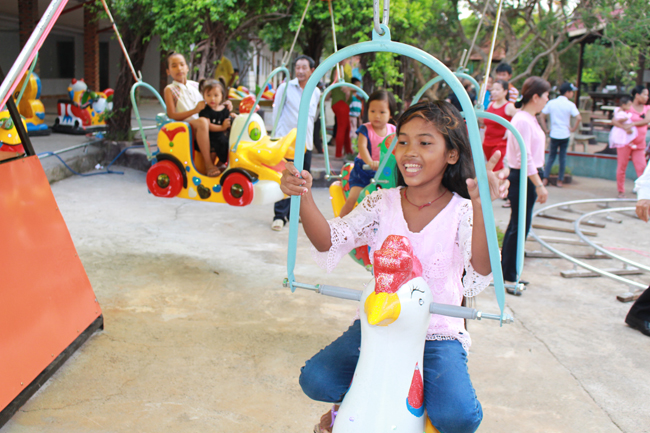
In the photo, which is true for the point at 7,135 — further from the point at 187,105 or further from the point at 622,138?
the point at 622,138

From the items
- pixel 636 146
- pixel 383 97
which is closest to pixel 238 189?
pixel 383 97

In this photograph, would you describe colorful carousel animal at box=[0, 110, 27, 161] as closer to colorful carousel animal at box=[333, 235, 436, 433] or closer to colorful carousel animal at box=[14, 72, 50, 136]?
colorful carousel animal at box=[333, 235, 436, 433]

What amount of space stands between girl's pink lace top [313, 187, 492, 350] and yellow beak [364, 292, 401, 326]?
0.31 m

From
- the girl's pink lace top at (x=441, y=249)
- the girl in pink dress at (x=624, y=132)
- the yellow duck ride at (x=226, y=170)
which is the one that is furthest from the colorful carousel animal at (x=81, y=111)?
the girl's pink lace top at (x=441, y=249)

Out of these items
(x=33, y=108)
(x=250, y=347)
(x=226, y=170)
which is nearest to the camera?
(x=250, y=347)

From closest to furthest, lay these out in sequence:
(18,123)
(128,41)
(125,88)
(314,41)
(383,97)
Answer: (18,123), (383,97), (128,41), (125,88), (314,41)

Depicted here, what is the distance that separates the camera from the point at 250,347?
305cm

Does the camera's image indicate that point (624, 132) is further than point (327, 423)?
Yes

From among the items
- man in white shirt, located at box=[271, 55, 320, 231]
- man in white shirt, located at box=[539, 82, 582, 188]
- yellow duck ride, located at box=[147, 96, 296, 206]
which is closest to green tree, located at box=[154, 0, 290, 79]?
man in white shirt, located at box=[271, 55, 320, 231]

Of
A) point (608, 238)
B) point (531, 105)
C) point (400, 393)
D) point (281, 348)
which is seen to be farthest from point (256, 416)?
point (608, 238)

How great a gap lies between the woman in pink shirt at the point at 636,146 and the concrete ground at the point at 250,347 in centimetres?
300

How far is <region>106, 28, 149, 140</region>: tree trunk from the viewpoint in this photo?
7848 millimetres

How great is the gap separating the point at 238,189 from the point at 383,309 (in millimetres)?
2562

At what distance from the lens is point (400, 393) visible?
1.53m
